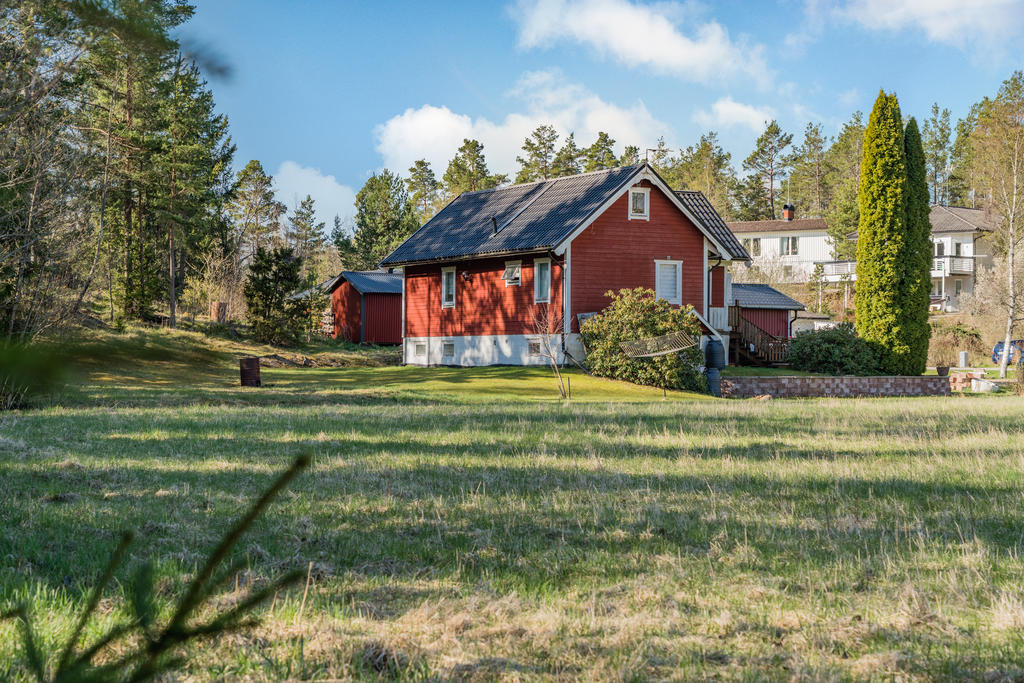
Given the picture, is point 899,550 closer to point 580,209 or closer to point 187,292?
point 580,209

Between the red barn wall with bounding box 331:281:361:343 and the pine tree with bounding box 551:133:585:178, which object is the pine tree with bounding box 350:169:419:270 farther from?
the red barn wall with bounding box 331:281:361:343

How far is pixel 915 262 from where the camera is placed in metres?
35.7

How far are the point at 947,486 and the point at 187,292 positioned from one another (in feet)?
150

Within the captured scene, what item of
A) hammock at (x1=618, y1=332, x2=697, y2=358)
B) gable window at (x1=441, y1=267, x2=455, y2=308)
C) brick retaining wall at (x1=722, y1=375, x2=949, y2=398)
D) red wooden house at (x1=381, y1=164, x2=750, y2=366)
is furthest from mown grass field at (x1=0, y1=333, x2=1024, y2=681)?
A: gable window at (x1=441, y1=267, x2=455, y2=308)

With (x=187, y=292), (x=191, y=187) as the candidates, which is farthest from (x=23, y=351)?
(x=187, y=292)

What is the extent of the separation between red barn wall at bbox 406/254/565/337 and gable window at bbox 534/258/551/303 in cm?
18

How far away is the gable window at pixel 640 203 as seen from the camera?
34.5 meters

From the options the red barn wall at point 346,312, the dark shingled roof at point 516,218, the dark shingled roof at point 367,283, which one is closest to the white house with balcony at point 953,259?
the dark shingled roof at point 367,283

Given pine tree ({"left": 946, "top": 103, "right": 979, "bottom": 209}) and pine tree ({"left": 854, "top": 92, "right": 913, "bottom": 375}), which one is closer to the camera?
pine tree ({"left": 854, "top": 92, "right": 913, "bottom": 375})

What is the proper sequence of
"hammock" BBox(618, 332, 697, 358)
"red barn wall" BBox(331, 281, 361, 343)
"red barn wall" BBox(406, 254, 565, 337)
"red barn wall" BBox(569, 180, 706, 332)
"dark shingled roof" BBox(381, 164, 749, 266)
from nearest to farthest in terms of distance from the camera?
1. "hammock" BBox(618, 332, 697, 358)
2. "red barn wall" BBox(569, 180, 706, 332)
3. "dark shingled roof" BBox(381, 164, 749, 266)
4. "red barn wall" BBox(406, 254, 565, 337)
5. "red barn wall" BBox(331, 281, 361, 343)

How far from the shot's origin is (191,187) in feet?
129

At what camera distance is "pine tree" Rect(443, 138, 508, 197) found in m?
76.9

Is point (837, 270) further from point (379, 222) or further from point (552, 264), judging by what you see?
point (552, 264)

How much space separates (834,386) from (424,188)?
6361 cm
